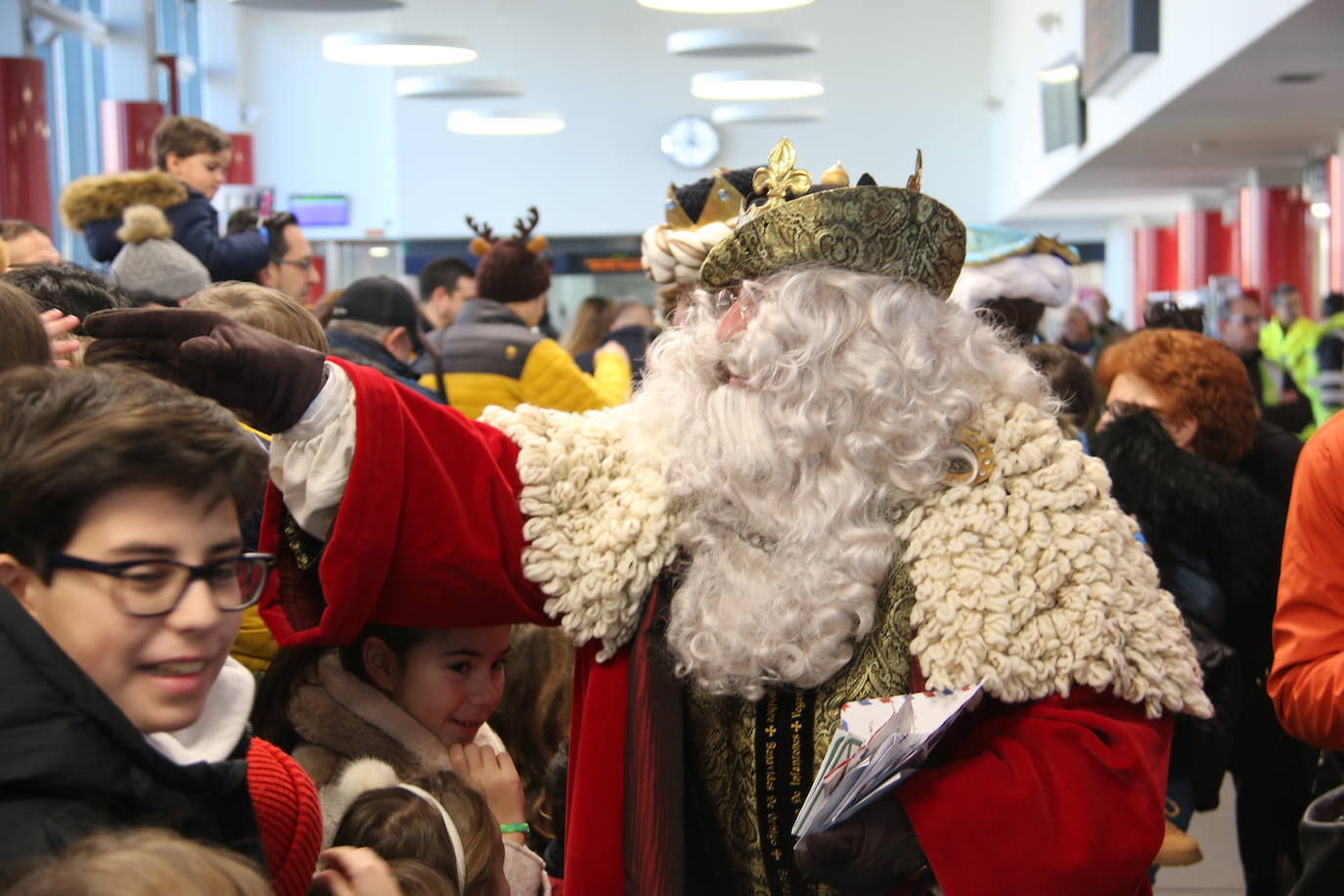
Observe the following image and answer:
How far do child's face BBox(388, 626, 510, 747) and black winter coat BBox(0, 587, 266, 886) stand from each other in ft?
3.23

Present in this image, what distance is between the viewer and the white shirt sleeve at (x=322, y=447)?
62.7 inches

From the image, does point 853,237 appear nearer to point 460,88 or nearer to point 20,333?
point 20,333

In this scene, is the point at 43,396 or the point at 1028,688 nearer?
the point at 43,396

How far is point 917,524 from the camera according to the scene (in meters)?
1.80

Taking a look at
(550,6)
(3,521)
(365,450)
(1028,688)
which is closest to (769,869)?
(1028,688)

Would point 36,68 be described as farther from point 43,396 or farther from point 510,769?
point 43,396

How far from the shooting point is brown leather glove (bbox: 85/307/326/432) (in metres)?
1.48

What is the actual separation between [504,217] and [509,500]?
17750 mm

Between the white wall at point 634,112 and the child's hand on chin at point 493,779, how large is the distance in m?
16.7

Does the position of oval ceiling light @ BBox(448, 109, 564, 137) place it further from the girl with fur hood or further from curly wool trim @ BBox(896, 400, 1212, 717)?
curly wool trim @ BBox(896, 400, 1212, 717)

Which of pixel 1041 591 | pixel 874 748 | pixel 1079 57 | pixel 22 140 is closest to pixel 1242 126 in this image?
pixel 1079 57

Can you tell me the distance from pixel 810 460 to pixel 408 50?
1043cm

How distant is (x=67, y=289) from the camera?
2344 millimetres

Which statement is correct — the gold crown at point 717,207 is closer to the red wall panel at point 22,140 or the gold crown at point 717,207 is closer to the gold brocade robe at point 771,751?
the gold brocade robe at point 771,751
